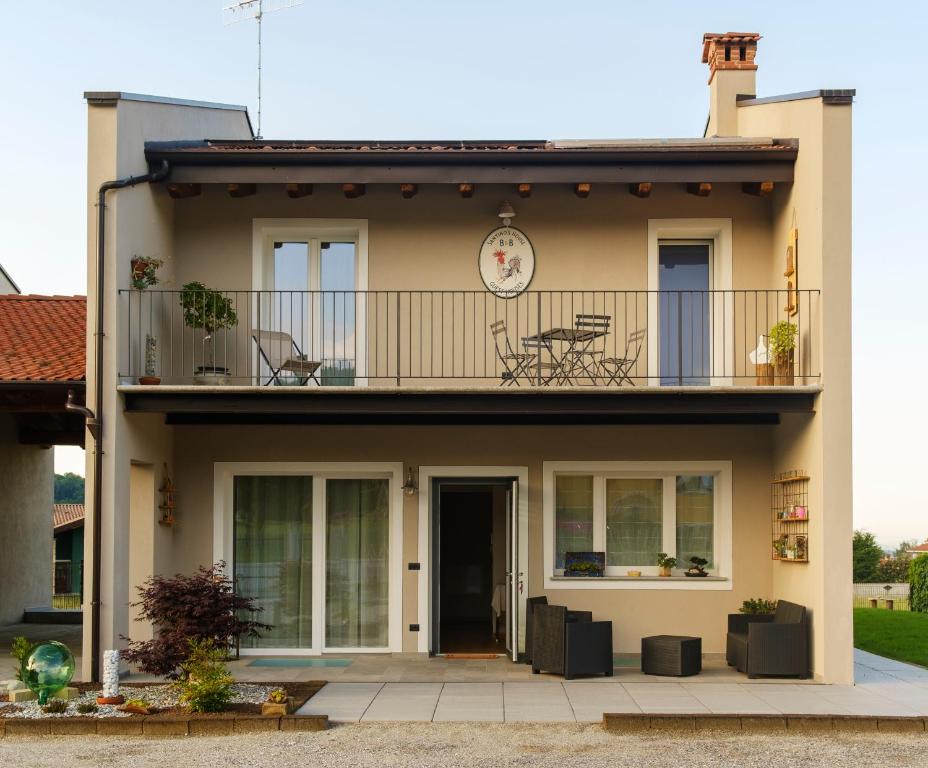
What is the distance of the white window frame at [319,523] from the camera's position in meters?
12.8

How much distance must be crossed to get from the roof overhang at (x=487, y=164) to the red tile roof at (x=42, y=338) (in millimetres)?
2219

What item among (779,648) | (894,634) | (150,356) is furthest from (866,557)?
(150,356)

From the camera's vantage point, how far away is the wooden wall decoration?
12.0 metres

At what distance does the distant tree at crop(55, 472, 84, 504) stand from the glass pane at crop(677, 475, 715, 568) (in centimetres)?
4603

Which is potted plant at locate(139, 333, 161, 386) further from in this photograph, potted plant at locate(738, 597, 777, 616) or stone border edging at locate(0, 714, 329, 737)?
potted plant at locate(738, 597, 777, 616)

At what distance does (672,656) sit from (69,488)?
1960 inches

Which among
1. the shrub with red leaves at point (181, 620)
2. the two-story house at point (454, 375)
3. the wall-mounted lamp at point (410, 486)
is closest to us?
the shrub with red leaves at point (181, 620)

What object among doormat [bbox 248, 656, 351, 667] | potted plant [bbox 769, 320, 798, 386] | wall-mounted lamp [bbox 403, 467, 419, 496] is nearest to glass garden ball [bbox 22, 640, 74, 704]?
doormat [bbox 248, 656, 351, 667]

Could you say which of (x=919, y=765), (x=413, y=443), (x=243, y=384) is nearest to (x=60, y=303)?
(x=243, y=384)

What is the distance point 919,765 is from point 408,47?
9368 millimetres

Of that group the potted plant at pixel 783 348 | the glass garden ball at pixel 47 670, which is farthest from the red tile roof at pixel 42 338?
the potted plant at pixel 783 348

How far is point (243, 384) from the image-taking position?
42.4 ft

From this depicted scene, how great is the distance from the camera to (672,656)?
11320 millimetres

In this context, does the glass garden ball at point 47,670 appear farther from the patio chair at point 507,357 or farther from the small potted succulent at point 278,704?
the patio chair at point 507,357
